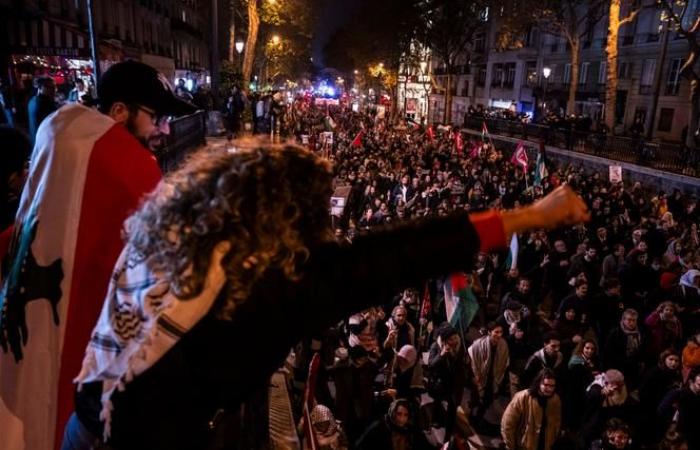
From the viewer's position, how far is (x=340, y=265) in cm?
142

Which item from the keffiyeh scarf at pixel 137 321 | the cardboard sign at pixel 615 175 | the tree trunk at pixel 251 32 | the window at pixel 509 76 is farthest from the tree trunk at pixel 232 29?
the keffiyeh scarf at pixel 137 321

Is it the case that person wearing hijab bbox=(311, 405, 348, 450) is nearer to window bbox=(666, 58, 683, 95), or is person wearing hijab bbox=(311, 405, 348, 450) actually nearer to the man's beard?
the man's beard

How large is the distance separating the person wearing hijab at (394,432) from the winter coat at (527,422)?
129cm

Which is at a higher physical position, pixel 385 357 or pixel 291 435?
pixel 291 435

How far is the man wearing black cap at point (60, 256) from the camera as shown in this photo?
191 cm

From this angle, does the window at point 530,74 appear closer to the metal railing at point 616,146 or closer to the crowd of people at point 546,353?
the metal railing at point 616,146

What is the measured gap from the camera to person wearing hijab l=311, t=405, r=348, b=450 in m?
4.26

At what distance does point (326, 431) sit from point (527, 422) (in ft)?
7.97

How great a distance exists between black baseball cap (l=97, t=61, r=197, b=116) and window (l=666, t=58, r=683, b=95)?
127 feet

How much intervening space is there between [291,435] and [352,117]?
38.0m

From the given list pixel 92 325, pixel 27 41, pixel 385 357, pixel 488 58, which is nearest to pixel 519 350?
pixel 385 357

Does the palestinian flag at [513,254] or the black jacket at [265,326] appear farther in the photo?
the palestinian flag at [513,254]

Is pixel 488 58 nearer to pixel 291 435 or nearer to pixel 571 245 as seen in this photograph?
pixel 571 245

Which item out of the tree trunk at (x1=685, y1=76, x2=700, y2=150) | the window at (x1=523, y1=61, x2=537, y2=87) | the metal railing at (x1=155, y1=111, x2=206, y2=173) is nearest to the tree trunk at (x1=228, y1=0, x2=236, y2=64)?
the metal railing at (x1=155, y1=111, x2=206, y2=173)
